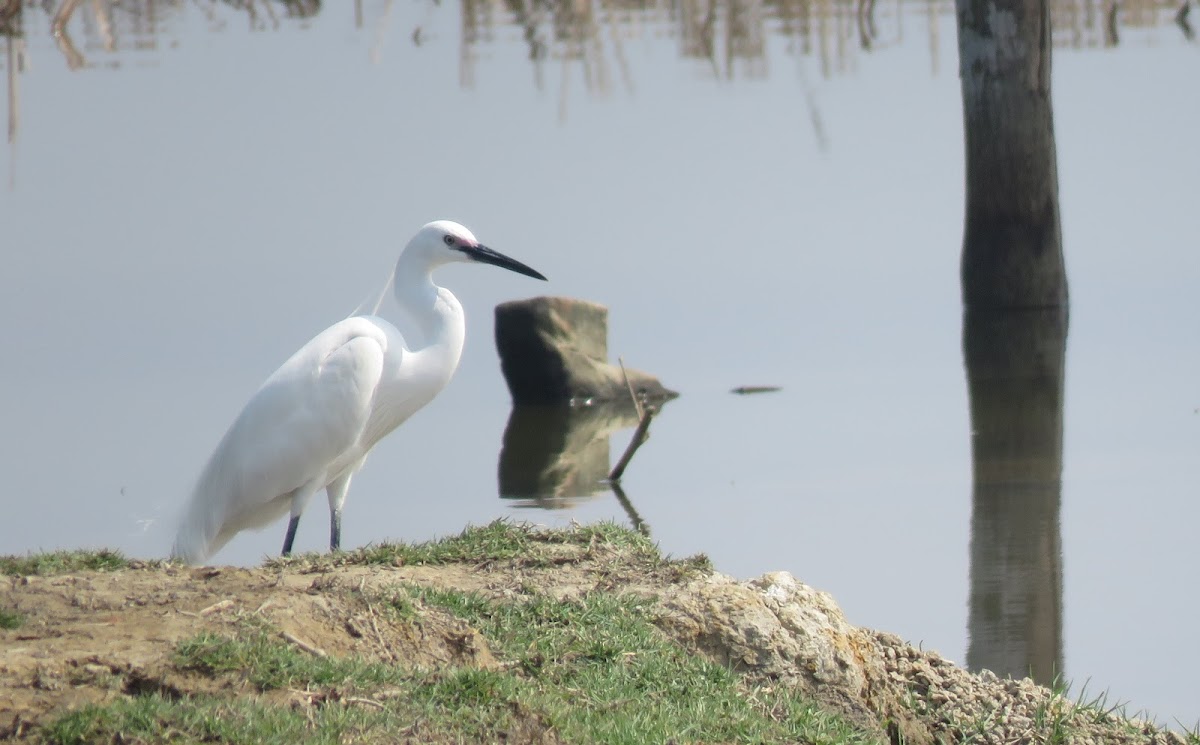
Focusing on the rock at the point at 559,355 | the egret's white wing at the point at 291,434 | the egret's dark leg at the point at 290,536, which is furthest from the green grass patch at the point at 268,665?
the rock at the point at 559,355

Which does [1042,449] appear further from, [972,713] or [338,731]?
[338,731]

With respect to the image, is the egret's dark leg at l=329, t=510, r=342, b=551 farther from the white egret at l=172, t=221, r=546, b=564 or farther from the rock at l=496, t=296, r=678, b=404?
the rock at l=496, t=296, r=678, b=404

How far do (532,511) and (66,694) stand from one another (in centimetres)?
473

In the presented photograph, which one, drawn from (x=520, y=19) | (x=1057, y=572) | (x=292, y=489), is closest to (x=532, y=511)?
(x=292, y=489)

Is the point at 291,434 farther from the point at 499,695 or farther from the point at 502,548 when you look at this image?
the point at 499,695

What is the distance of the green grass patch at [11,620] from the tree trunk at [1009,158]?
9.94m

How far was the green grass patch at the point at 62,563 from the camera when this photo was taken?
498 cm

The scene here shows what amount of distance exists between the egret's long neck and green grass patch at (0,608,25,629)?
3.09 metres

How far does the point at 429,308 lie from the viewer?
7.22 m

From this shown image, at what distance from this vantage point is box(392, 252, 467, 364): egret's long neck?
7219 mm

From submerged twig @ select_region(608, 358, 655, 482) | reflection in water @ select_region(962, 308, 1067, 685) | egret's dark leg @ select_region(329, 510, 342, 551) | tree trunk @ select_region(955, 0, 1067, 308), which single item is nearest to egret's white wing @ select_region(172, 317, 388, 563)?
egret's dark leg @ select_region(329, 510, 342, 551)

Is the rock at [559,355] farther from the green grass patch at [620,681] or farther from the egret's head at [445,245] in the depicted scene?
the green grass patch at [620,681]

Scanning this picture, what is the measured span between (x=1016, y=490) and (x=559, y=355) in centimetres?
Result: 363

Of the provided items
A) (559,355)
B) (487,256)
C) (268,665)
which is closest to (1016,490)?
(487,256)
